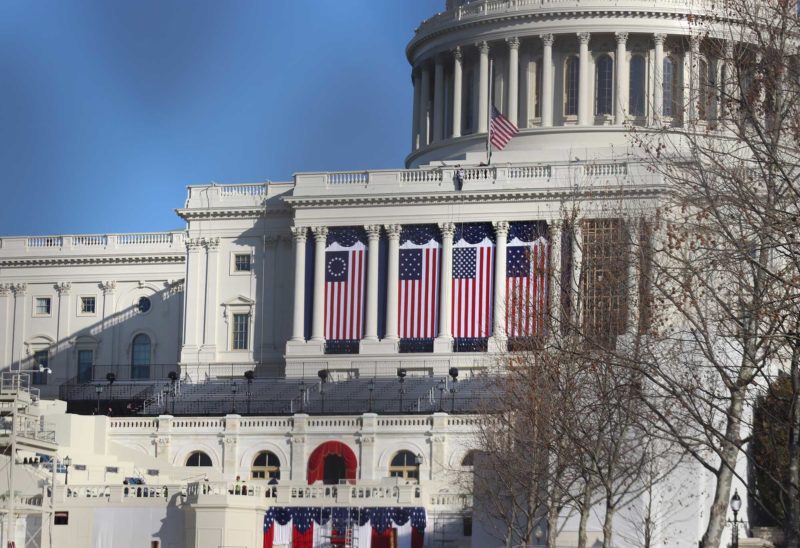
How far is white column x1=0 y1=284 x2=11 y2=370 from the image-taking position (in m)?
137

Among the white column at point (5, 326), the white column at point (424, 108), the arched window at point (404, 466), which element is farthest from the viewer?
the white column at point (424, 108)

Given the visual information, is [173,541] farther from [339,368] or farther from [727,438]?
[727,438]

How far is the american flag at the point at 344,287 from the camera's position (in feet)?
379

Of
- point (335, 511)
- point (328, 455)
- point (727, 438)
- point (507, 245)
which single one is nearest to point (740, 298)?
point (727, 438)

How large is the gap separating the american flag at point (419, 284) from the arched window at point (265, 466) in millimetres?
18463

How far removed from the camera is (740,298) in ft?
128

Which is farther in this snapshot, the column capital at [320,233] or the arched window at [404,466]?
the column capital at [320,233]

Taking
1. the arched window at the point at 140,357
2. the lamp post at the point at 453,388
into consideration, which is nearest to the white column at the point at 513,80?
the lamp post at the point at 453,388

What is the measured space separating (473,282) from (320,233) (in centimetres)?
1050

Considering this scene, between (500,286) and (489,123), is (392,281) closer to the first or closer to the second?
(500,286)

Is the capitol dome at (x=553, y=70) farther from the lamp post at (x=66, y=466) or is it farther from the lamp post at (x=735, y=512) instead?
the lamp post at (x=735, y=512)

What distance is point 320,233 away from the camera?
118m

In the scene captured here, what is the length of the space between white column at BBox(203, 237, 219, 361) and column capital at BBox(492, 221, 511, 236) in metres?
18.3

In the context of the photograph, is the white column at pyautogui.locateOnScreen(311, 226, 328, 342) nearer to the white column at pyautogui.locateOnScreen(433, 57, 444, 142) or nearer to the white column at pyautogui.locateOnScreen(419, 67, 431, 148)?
the white column at pyautogui.locateOnScreen(433, 57, 444, 142)
